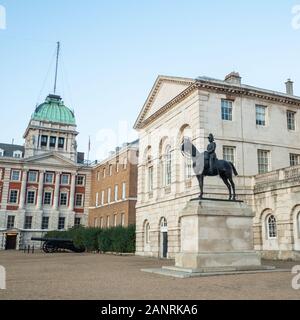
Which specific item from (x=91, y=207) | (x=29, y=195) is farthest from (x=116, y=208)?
(x=29, y=195)

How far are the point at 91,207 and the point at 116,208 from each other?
14.7m

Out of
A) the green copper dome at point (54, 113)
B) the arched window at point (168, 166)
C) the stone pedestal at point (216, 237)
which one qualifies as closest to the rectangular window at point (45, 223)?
the green copper dome at point (54, 113)

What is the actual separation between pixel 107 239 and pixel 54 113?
120 feet

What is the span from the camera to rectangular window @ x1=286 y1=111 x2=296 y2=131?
30719 millimetres

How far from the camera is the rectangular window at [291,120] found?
30.7 m

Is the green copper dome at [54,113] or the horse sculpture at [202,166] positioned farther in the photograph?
the green copper dome at [54,113]

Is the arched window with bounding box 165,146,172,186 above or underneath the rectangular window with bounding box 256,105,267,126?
underneath

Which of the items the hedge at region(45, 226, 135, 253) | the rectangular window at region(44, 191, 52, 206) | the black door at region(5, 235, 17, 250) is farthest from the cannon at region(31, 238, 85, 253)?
the rectangular window at region(44, 191, 52, 206)

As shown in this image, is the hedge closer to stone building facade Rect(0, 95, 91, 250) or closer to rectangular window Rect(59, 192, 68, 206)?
stone building facade Rect(0, 95, 91, 250)

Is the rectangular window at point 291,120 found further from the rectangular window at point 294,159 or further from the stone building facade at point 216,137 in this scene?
the rectangular window at point 294,159

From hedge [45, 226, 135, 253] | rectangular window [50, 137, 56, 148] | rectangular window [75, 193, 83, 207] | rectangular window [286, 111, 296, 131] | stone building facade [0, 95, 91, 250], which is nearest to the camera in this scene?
rectangular window [286, 111, 296, 131]

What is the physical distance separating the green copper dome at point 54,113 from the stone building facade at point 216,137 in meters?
38.0

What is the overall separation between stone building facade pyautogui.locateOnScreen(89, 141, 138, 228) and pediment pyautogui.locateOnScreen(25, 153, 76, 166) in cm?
597

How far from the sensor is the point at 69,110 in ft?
233
